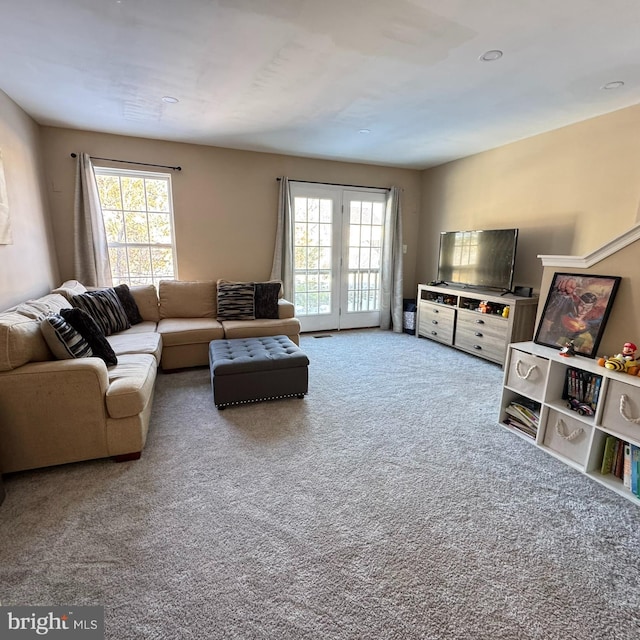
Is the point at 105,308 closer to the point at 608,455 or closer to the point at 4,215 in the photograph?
the point at 4,215

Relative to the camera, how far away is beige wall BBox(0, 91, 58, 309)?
276 centimetres

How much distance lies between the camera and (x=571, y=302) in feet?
7.56

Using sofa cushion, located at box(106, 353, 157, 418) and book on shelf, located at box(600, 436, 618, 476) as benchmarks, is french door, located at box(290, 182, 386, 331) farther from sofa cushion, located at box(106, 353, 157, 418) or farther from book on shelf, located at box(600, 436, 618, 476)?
book on shelf, located at box(600, 436, 618, 476)

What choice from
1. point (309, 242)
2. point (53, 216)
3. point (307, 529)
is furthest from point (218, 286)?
point (307, 529)

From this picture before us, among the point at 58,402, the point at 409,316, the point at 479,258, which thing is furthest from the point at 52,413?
the point at 409,316

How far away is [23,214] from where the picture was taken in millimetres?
3072

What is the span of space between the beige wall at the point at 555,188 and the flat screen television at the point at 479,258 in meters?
0.32

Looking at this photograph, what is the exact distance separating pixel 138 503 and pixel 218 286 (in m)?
2.67

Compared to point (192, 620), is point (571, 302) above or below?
above

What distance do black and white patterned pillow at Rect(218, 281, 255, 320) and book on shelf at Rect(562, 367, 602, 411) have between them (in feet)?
9.70

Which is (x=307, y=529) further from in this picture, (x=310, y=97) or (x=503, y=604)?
(x=310, y=97)

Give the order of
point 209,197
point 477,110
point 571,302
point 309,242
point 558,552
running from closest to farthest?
point 558,552
point 571,302
point 477,110
point 209,197
point 309,242

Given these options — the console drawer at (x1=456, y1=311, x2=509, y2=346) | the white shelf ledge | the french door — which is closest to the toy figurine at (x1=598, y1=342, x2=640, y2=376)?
the white shelf ledge

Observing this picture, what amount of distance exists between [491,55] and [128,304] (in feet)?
12.4
